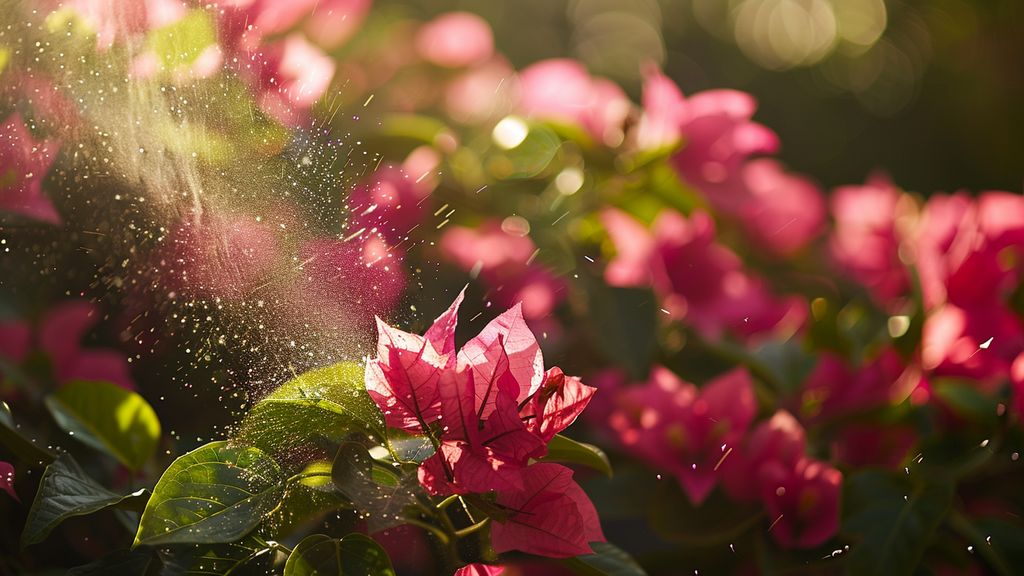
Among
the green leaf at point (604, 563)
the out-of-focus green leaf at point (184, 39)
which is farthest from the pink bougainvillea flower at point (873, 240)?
the out-of-focus green leaf at point (184, 39)

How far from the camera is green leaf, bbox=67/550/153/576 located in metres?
0.29

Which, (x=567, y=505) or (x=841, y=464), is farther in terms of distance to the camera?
(x=841, y=464)

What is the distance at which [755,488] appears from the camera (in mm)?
463

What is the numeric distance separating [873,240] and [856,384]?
0.27 meters

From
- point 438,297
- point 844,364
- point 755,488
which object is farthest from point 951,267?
point 438,297

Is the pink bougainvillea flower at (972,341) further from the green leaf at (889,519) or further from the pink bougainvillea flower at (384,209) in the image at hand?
the pink bougainvillea flower at (384,209)

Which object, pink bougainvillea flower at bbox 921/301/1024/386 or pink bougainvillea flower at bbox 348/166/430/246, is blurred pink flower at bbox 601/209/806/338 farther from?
pink bougainvillea flower at bbox 348/166/430/246

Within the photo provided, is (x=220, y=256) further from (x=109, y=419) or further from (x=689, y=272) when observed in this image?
(x=689, y=272)

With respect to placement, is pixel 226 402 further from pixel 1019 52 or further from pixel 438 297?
pixel 1019 52

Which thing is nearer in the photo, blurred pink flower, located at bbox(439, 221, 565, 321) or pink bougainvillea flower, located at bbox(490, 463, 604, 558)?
pink bougainvillea flower, located at bbox(490, 463, 604, 558)

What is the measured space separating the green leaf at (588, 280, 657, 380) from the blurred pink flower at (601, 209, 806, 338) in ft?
0.14

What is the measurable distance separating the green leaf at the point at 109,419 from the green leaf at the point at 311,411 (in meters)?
0.06

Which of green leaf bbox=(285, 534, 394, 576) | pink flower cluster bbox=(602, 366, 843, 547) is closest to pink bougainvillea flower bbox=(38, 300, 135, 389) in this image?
green leaf bbox=(285, 534, 394, 576)

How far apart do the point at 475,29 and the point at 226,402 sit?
634 millimetres
